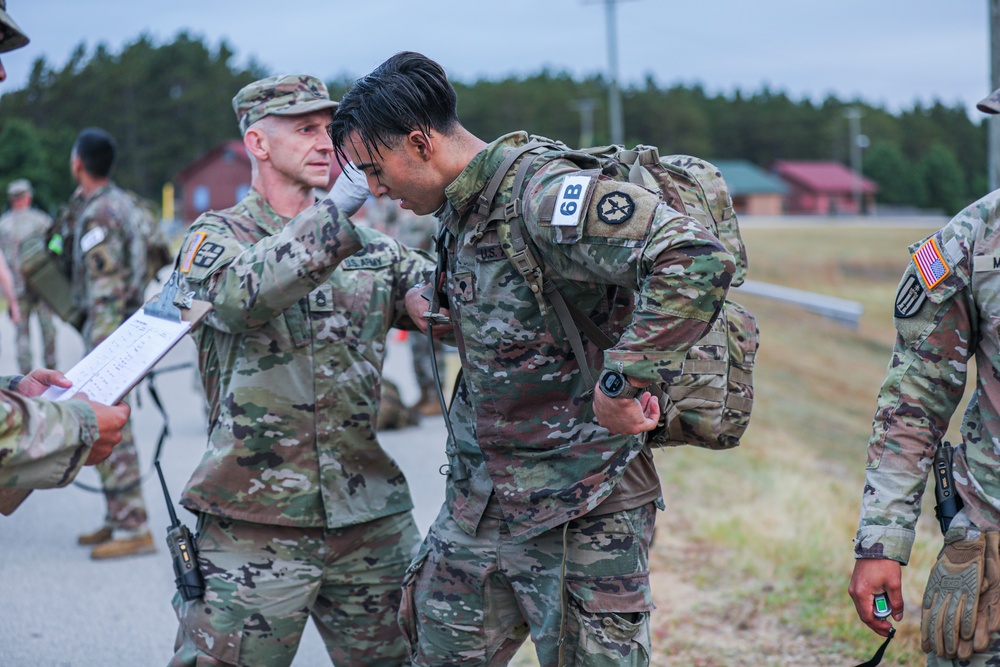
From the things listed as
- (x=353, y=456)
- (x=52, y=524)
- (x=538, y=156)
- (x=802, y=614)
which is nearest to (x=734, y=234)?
(x=538, y=156)

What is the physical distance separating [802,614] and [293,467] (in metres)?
3.00

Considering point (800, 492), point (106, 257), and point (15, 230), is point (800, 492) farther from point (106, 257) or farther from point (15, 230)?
point (15, 230)

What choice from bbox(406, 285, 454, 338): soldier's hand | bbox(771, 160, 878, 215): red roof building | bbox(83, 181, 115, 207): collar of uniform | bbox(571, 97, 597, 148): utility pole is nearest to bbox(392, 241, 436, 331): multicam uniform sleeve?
bbox(406, 285, 454, 338): soldier's hand

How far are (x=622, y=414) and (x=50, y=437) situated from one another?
1.42 metres

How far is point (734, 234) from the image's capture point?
3.00m

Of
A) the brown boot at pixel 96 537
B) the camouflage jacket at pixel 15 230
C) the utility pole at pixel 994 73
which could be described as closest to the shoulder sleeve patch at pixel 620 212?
the utility pole at pixel 994 73

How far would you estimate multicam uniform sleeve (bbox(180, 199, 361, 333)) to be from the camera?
303 cm

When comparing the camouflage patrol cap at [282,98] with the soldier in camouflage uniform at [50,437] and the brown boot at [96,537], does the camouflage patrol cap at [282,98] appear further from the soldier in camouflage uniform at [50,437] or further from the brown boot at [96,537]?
the brown boot at [96,537]

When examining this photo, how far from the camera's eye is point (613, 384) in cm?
241

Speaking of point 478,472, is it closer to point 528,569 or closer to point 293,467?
point 528,569

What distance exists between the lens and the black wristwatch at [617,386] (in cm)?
240

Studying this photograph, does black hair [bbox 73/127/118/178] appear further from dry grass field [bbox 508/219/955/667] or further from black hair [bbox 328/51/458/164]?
black hair [bbox 328/51/458/164]

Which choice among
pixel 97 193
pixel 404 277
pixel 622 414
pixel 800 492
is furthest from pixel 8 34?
pixel 800 492

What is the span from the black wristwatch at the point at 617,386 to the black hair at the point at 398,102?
0.85m
